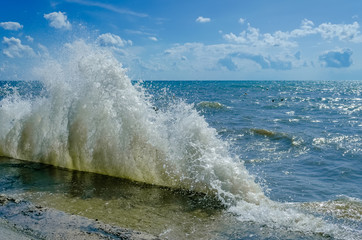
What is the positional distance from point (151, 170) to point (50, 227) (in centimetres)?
302

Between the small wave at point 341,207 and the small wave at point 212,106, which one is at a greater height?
the small wave at point 212,106

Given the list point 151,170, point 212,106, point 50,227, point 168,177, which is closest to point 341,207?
point 168,177

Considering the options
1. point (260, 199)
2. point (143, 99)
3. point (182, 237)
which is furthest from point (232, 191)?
point (143, 99)

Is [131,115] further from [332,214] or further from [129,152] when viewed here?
[332,214]

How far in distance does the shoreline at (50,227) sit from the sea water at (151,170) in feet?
1.01

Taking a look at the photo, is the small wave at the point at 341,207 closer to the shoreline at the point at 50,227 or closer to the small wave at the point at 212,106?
the shoreline at the point at 50,227

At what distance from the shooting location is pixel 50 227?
4.28 m

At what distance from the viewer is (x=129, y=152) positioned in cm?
734

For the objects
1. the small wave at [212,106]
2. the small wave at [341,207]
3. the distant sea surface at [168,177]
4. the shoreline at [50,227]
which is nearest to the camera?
the shoreline at [50,227]

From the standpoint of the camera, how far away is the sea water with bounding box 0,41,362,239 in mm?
4988

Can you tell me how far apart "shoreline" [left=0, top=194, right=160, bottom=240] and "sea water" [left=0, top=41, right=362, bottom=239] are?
309mm

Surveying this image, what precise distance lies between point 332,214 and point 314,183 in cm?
229

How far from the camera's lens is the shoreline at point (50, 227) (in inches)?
159

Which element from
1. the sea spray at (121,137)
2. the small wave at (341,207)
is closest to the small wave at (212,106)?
the sea spray at (121,137)
